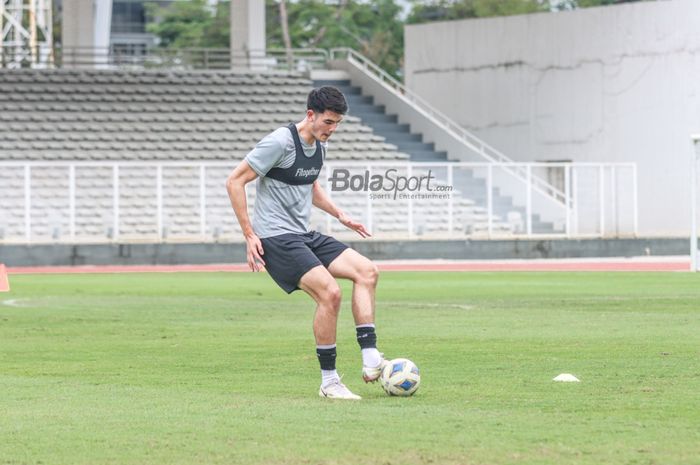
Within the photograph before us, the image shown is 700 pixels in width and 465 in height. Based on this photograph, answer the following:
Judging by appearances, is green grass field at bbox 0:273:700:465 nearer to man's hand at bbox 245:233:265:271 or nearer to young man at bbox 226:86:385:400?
young man at bbox 226:86:385:400

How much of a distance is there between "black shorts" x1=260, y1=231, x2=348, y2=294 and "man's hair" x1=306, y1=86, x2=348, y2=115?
2.75ft

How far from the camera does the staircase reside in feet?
142

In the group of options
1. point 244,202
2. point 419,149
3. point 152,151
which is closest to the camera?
point 244,202

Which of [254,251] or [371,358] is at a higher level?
[254,251]

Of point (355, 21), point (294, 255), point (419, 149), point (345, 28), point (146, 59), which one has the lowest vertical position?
point (294, 255)

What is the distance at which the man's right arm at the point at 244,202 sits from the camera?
10.6 m

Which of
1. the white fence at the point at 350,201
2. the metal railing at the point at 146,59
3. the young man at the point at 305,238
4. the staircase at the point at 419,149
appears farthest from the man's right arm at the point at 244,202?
the metal railing at the point at 146,59

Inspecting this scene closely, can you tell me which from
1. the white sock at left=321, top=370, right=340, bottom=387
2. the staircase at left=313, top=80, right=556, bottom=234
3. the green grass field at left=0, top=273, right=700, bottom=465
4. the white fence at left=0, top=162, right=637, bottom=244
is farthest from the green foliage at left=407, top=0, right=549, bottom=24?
the white sock at left=321, top=370, right=340, bottom=387

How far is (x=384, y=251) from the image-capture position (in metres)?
41.3

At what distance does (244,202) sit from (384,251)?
30.5 metres

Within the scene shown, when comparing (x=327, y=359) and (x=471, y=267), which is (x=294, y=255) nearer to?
(x=327, y=359)

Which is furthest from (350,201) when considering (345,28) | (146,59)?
(345,28)

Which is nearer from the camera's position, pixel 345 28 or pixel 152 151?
pixel 152 151

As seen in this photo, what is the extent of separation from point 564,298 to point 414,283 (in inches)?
241
